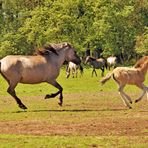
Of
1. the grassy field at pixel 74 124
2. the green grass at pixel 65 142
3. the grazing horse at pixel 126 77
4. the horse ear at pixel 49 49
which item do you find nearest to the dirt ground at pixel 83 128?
the grassy field at pixel 74 124

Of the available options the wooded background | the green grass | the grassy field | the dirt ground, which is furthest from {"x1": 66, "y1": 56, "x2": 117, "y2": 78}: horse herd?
the green grass

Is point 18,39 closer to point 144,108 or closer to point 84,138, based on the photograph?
point 144,108

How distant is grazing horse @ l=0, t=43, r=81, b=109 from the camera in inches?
810

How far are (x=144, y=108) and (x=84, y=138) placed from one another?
25.9 ft

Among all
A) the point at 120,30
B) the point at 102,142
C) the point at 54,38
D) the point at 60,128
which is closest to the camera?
the point at 102,142

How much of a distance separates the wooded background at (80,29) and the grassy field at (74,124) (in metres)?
54.2

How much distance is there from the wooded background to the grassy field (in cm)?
5423

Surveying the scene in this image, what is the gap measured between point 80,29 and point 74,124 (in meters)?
63.4

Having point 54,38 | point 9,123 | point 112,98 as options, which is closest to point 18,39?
point 54,38

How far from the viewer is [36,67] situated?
2111 centimetres

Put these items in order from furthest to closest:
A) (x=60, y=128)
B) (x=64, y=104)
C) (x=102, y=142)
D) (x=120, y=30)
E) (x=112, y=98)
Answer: (x=120, y=30) < (x=112, y=98) < (x=64, y=104) < (x=60, y=128) < (x=102, y=142)

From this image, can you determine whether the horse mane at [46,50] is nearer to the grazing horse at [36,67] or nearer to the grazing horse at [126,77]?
the grazing horse at [36,67]

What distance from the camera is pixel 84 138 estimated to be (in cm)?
1253

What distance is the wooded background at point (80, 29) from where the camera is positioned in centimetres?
7738
